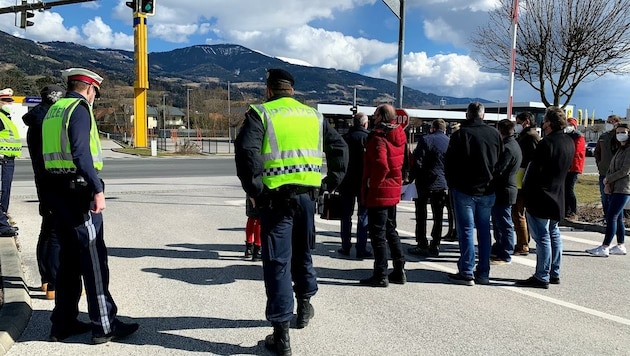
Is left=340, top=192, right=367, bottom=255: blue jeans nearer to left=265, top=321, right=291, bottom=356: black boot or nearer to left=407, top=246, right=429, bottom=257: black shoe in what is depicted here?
left=407, top=246, right=429, bottom=257: black shoe

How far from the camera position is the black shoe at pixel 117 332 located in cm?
361

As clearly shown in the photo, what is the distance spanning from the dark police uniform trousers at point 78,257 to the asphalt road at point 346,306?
0.77ft

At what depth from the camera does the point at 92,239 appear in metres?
3.53

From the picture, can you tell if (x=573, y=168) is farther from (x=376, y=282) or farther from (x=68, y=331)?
(x=68, y=331)

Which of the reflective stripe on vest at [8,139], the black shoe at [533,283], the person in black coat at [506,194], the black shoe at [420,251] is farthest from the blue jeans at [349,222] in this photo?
the reflective stripe on vest at [8,139]

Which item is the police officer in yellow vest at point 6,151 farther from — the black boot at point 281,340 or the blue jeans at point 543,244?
the blue jeans at point 543,244

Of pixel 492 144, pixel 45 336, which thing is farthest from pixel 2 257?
pixel 492 144

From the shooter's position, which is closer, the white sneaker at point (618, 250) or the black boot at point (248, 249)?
the black boot at point (248, 249)

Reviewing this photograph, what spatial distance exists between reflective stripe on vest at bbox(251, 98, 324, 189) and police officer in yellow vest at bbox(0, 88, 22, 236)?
4.98m

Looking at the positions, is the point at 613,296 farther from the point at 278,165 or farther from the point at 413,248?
the point at 278,165

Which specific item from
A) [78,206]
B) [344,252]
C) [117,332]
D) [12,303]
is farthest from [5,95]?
[344,252]

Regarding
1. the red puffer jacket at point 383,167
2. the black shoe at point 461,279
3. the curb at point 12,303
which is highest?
the red puffer jacket at point 383,167

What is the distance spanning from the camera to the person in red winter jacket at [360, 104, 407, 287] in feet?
16.8

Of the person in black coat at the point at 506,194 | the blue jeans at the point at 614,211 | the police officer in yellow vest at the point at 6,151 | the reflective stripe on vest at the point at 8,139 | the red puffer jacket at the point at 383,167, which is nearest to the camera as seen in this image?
the red puffer jacket at the point at 383,167
